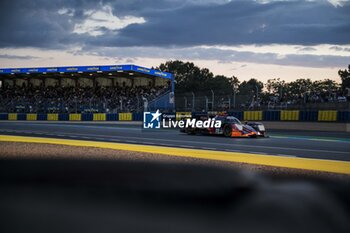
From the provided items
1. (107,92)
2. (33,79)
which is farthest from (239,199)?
(33,79)

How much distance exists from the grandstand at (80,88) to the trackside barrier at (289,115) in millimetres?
11285

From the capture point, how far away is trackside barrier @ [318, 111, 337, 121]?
19.8 m

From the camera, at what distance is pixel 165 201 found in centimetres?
528

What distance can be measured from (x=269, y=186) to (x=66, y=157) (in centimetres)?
494

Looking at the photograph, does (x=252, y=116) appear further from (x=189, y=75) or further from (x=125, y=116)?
(x=189, y=75)

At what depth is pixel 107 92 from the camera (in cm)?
4169

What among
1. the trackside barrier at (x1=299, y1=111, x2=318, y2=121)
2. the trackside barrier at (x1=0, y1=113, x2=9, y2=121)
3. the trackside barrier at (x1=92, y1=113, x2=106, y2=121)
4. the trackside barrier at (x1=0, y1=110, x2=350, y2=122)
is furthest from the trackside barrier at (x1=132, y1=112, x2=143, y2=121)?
the trackside barrier at (x1=0, y1=113, x2=9, y2=121)

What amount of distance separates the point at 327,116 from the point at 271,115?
311 cm

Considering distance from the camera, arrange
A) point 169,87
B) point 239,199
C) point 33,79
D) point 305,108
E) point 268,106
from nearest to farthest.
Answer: point 239,199
point 305,108
point 268,106
point 169,87
point 33,79

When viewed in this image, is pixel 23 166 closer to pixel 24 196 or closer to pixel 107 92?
pixel 24 196

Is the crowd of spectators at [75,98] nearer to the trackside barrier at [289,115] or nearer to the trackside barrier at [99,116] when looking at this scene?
the trackside barrier at [99,116]

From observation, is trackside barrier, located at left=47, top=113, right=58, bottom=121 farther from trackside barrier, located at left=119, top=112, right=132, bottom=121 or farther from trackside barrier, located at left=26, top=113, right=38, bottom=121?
trackside barrier, located at left=119, top=112, right=132, bottom=121

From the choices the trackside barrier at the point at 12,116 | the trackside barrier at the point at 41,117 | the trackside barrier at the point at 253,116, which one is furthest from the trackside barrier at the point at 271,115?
the trackside barrier at the point at 12,116

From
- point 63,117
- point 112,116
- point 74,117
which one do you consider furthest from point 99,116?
point 63,117
